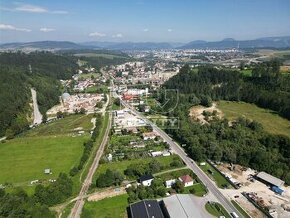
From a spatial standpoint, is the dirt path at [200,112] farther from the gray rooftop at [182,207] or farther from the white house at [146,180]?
the gray rooftop at [182,207]

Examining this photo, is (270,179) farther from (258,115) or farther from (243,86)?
(243,86)

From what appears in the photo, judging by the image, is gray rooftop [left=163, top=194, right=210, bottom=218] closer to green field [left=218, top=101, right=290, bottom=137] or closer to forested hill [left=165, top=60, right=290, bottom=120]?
green field [left=218, top=101, right=290, bottom=137]

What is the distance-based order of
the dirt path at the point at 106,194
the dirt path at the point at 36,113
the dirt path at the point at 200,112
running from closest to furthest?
the dirt path at the point at 106,194
the dirt path at the point at 200,112
the dirt path at the point at 36,113

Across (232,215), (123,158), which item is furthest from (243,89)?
(232,215)

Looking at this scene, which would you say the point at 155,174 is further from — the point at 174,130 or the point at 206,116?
the point at 206,116

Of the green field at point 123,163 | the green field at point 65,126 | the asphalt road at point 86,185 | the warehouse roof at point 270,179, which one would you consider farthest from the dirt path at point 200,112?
the green field at point 65,126

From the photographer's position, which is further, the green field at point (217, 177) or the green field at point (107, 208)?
the green field at point (217, 177)

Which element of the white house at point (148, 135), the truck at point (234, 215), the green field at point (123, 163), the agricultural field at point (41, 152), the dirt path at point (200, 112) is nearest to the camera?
the truck at point (234, 215)
